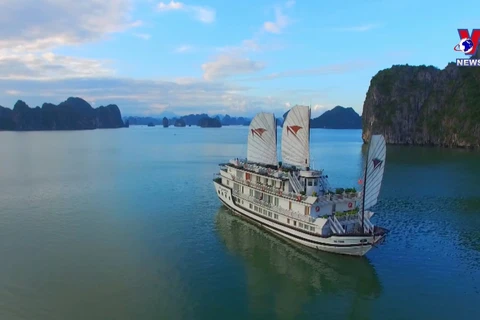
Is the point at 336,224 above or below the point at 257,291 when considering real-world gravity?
above

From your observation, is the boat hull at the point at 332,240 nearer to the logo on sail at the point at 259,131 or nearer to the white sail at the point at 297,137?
the white sail at the point at 297,137

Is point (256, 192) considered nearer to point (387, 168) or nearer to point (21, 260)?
point (21, 260)

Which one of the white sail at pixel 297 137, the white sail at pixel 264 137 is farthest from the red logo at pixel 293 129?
the white sail at pixel 264 137

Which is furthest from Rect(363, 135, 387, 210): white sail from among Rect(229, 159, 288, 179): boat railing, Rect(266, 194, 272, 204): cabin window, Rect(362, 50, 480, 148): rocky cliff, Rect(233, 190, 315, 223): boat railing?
Rect(362, 50, 480, 148): rocky cliff

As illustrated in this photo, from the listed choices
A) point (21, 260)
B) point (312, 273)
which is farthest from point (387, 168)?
point (21, 260)

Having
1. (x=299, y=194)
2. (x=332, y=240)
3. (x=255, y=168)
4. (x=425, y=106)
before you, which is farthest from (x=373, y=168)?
(x=425, y=106)
